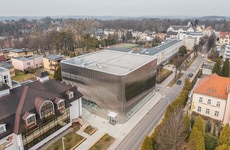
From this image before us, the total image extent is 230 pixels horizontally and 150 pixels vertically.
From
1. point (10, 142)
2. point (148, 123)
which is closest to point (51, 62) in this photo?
point (10, 142)

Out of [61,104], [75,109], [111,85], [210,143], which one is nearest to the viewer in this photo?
[210,143]

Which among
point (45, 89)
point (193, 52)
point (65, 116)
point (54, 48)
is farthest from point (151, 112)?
point (54, 48)

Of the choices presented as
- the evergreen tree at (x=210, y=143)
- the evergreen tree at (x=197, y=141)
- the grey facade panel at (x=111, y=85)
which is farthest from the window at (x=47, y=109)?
the evergreen tree at (x=210, y=143)

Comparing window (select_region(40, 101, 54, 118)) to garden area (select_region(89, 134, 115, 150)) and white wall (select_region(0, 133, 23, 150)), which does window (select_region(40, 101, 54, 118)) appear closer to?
white wall (select_region(0, 133, 23, 150))

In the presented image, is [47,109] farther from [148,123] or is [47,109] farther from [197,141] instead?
[197,141]

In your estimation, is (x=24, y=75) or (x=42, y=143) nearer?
(x=42, y=143)

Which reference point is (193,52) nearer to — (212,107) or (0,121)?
(212,107)

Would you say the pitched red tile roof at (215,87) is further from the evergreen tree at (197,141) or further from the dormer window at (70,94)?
the dormer window at (70,94)

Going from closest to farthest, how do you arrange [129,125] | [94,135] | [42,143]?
[42,143] < [94,135] < [129,125]
